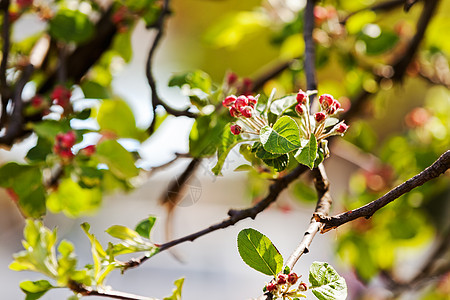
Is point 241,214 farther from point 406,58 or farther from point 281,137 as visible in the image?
point 406,58

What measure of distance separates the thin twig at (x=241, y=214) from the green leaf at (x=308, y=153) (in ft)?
0.33

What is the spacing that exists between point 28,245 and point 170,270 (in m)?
3.43

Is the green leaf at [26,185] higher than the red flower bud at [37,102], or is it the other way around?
the red flower bud at [37,102]

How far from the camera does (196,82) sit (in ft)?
2.26

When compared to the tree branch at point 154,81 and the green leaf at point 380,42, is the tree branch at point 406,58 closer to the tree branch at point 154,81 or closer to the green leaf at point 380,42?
the green leaf at point 380,42

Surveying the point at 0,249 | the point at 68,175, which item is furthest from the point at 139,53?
the point at 68,175

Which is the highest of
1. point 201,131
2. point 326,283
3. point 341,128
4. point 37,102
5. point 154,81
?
point 37,102

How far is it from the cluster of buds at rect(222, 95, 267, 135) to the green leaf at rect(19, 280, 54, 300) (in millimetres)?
266

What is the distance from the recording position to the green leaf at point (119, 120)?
2.99ft

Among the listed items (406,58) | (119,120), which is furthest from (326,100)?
(406,58)

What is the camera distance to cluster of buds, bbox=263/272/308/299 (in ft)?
1.47

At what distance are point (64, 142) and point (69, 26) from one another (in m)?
0.23

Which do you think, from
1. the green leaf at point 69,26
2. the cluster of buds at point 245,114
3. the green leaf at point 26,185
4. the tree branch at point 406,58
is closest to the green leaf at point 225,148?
the cluster of buds at point 245,114

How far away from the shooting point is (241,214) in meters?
0.55
